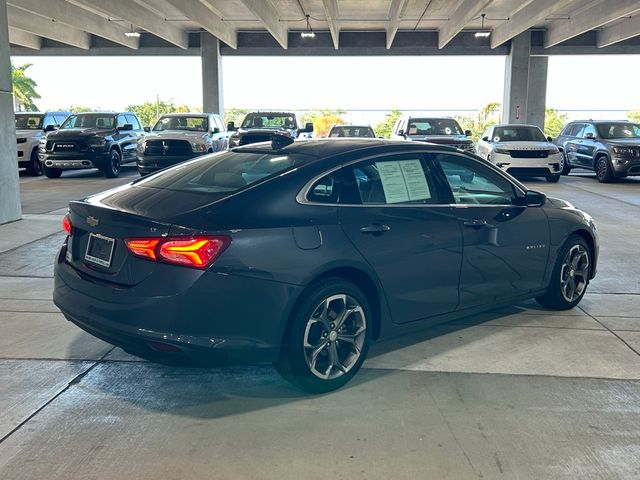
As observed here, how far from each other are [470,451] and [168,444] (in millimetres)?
1572

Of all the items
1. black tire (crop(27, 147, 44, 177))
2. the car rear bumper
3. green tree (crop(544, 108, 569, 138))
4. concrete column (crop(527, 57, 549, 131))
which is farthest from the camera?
green tree (crop(544, 108, 569, 138))

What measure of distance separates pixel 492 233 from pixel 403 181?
0.90 metres

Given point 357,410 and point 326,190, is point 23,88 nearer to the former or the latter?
point 326,190

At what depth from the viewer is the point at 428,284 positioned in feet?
14.5

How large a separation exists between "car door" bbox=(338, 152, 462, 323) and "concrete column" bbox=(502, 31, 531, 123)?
2605 centimetres

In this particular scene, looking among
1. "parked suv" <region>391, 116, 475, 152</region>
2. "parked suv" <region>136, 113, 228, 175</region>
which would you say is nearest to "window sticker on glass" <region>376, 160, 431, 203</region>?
"parked suv" <region>136, 113, 228, 175</region>

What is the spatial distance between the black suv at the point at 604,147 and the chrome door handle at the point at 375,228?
49.7ft

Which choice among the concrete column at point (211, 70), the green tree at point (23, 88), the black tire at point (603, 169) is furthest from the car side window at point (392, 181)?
the green tree at point (23, 88)

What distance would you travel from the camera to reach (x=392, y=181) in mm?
4410

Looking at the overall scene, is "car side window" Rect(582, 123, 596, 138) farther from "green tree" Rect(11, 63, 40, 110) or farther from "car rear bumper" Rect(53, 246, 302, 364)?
"green tree" Rect(11, 63, 40, 110)

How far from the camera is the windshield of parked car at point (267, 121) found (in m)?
19.8

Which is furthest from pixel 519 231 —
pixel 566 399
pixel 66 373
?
pixel 66 373

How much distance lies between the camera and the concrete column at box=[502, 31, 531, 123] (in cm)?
2870

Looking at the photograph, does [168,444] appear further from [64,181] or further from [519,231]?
[64,181]
